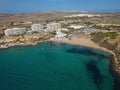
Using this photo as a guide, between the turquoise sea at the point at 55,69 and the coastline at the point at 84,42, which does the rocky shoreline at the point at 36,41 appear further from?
the turquoise sea at the point at 55,69

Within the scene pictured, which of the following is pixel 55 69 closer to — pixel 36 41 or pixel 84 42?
pixel 84 42

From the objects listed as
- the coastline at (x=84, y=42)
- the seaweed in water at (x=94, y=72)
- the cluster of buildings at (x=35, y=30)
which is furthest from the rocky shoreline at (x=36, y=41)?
the seaweed in water at (x=94, y=72)

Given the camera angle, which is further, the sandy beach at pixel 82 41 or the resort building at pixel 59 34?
the resort building at pixel 59 34

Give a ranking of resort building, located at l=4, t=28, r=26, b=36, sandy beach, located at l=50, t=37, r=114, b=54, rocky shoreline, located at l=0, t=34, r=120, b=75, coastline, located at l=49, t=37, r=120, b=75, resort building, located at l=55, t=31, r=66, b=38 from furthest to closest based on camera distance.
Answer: resort building, located at l=4, t=28, r=26, b=36 < resort building, located at l=55, t=31, r=66, b=38 < rocky shoreline, located at l=0, t=34, r=120, b=75 < sandy beach, located at l=50, t=37, r=114, b=54 < coastline, located at l=49, t=37, r=120, b=75

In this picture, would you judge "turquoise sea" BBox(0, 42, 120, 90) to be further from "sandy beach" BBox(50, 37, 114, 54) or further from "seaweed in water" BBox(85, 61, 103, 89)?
"sandy beach" BBox(50, 37, 114, 54)

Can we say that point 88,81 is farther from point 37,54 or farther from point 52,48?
point 52,48

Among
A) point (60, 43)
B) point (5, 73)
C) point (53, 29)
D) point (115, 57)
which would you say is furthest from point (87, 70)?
point (53, 29)

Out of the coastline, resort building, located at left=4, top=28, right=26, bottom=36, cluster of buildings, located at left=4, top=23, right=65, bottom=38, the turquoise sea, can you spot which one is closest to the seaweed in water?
Answer: the turquoise sea
